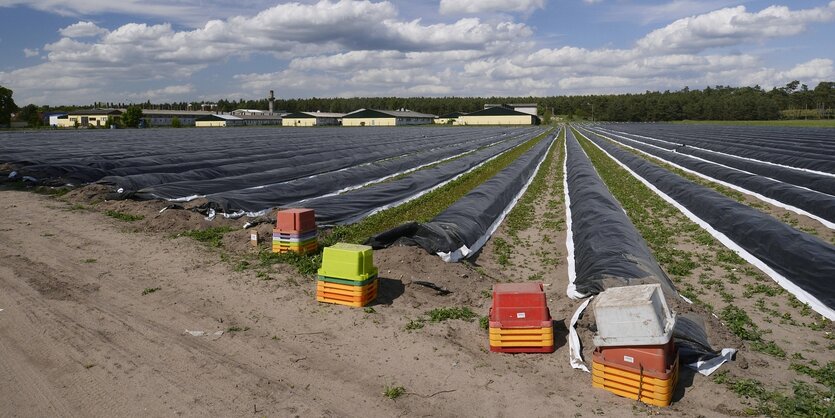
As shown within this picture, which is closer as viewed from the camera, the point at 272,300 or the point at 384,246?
the point at 272,300

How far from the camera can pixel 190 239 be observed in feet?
38.0

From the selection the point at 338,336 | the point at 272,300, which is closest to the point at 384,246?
the point at 272,300

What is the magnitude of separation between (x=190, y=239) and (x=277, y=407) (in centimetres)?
748

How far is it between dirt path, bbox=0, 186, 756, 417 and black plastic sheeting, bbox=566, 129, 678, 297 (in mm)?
551

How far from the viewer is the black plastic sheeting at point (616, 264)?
5996 millimetres

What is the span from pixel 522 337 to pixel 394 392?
192 centimetres

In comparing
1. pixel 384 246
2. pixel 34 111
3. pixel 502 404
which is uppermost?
pixel 34 111

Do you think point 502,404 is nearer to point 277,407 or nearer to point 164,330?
point 277,407

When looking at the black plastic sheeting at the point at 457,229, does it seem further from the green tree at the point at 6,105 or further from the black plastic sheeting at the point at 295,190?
the green tree at the point at 6,105

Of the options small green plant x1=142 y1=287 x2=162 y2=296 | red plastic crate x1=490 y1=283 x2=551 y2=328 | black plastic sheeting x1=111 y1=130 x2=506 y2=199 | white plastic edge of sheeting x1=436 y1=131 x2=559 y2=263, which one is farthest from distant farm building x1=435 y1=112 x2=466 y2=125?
red plastic crate x1=490 y1=283 x2=551 y2=328

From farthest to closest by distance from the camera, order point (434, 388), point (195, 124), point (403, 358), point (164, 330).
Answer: point (195, 124) → point (164, 330) → point (403, 358) → point (434, 388)

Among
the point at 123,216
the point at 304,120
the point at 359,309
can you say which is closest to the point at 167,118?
the point at 304,120

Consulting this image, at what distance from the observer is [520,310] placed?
657 cm

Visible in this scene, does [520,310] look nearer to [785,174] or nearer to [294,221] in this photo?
[294,221]
